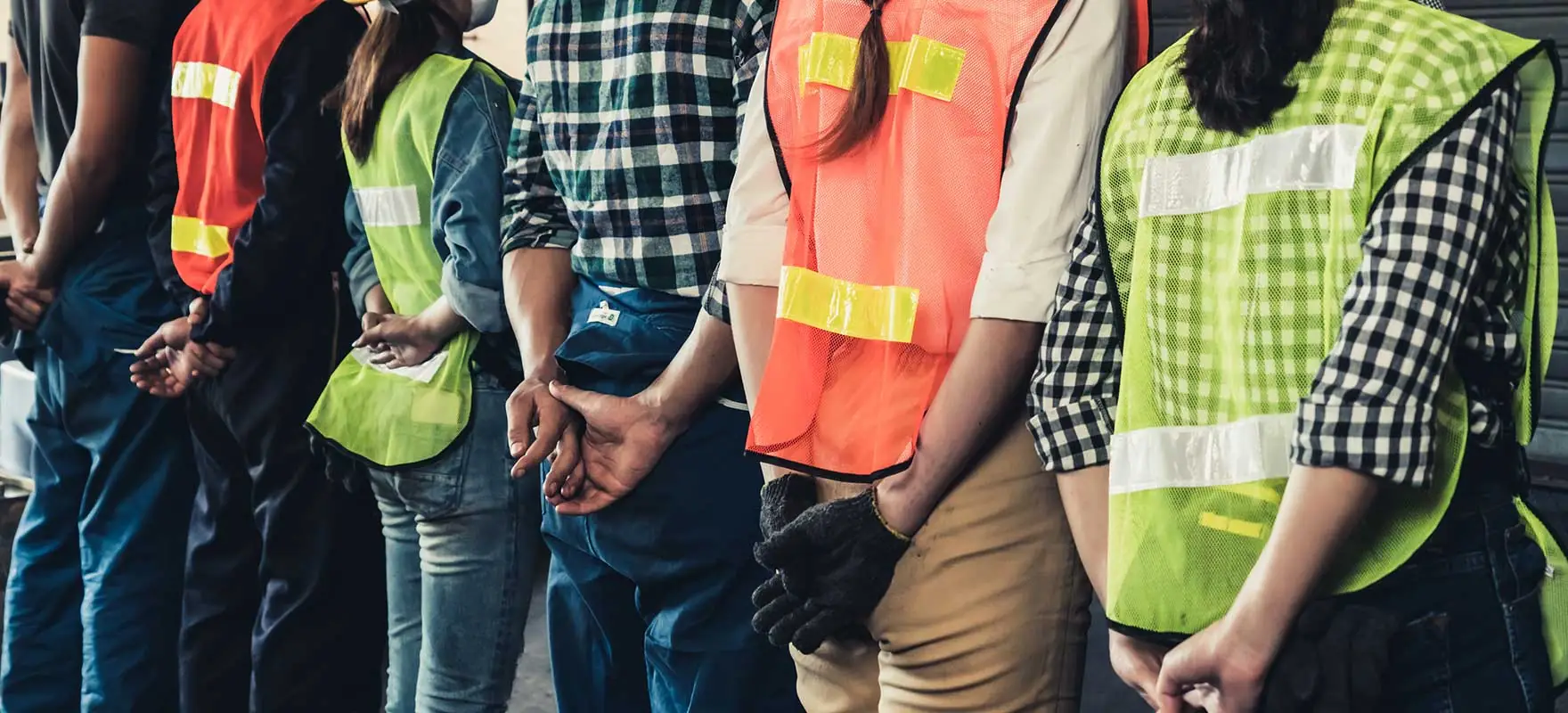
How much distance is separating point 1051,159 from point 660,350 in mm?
672

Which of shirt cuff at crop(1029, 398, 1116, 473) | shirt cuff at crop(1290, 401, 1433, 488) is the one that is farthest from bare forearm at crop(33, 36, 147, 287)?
shirt cuff at crop(1290, 401, 1433, 488)

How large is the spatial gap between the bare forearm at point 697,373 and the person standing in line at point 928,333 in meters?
0.16

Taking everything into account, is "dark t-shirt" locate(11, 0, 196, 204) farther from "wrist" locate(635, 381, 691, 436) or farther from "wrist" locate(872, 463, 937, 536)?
"wrist" locate(872, 463, 937, 536)

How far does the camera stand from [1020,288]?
148 centimetres

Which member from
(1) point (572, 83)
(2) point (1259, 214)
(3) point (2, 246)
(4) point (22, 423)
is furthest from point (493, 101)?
(3) point (2, 246)

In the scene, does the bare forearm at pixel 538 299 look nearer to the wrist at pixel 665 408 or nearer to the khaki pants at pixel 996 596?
the wrist at pixel 665 408

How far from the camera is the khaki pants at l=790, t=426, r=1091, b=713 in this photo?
1584 mm

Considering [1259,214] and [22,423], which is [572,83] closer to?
[1259,214]

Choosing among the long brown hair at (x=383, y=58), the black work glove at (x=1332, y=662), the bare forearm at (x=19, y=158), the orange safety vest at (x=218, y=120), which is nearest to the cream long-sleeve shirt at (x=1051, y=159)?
the black work glove at (x=1332, y=662)

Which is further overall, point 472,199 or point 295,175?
point 295,175

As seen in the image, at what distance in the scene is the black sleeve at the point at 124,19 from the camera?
277cm

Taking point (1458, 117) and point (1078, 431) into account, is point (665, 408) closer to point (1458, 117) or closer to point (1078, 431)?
point (1078, 431)

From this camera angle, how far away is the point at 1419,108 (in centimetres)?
119

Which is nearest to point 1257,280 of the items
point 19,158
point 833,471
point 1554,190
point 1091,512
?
point 1091,512
